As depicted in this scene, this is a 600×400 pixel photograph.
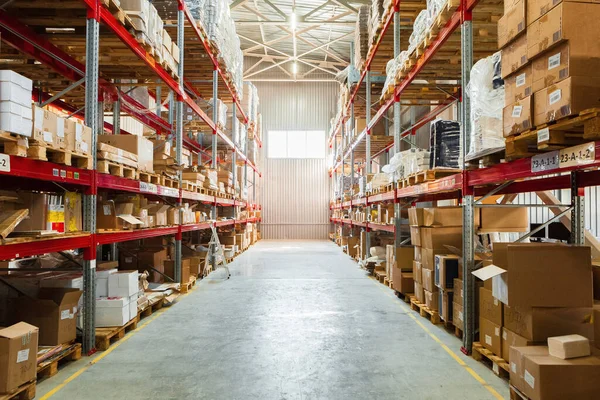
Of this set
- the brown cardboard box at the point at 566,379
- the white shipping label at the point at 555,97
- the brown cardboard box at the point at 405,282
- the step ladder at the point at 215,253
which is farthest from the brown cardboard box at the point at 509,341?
the step ladder at the point at 215,253

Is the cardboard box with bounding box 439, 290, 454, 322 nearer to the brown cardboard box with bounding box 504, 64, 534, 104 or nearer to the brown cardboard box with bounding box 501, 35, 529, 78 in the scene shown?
the brown cardboard box with bounding box 504, 64, 534, 104

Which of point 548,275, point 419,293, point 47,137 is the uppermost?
point 47,137

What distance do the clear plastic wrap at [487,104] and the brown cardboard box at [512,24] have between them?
349 millimetres

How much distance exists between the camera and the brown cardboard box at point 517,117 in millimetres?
2777

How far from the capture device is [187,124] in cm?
1106

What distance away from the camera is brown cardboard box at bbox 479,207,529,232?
16.4ft

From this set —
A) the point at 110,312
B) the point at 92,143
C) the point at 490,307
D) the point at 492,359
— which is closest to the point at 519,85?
the point at 490,307

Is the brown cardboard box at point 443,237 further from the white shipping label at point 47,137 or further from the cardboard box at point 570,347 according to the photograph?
the white shipping label at point 47,137

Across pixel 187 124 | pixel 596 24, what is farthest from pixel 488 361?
pixel 187 124

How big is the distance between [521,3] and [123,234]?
15.5ft

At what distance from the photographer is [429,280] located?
5.27 meters

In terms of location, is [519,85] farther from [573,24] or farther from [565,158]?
[565,158]

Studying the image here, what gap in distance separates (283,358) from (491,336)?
6.55 ft

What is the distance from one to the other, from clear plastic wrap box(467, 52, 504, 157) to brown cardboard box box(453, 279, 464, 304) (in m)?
1.55
